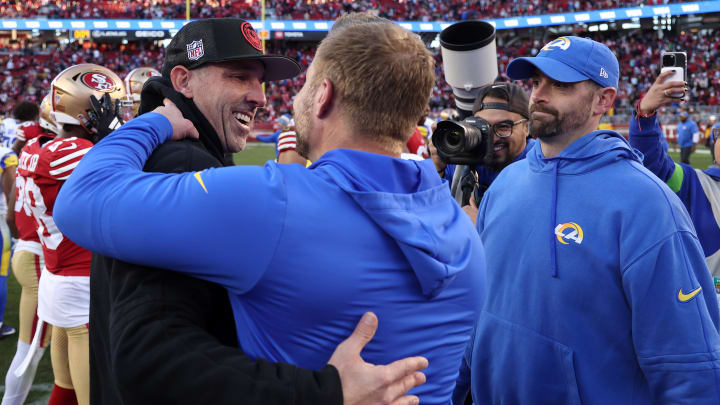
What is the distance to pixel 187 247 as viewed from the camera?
3.55 feet

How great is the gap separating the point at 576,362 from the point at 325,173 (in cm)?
131

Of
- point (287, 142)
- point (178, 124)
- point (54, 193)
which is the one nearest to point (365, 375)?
point (178, 124)

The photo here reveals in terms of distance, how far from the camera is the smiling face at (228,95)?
5.87ft

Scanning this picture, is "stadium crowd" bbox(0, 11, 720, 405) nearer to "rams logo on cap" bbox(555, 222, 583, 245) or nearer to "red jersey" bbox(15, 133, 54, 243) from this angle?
"rams logo on cap" bbox(555, 222, 583, 245)

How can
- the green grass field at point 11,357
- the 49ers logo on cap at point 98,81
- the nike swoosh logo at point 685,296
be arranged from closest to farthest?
the nike swoosh logo at point 685,296, the 49ers logo on cap at point 98,81, the green grass field at point 11,357

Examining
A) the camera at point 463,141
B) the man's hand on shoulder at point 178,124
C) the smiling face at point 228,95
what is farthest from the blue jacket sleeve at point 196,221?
the camera at point 463,141

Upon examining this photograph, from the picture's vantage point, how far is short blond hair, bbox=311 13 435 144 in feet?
3.91

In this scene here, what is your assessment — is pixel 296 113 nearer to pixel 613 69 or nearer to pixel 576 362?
pixel 576 362

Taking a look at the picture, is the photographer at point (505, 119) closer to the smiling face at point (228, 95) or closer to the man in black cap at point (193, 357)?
the smiling face at point (228, 95)

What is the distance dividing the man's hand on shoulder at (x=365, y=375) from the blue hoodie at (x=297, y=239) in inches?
1.0

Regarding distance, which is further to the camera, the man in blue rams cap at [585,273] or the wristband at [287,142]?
the wristband at [287,142]

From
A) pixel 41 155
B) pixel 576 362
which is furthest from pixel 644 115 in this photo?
pixel 41 155

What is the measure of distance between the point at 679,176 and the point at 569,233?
3.31 ft

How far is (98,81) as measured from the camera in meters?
3.69
